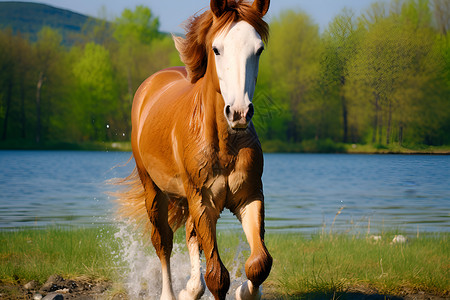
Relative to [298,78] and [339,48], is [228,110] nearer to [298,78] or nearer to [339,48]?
[339,48]

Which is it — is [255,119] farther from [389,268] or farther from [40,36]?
[40,36]

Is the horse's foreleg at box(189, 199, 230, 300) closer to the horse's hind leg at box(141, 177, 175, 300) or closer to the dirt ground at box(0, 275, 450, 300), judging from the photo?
the dirt ground at box(0, 275, 450, 300)

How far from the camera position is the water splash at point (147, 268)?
18.1ft

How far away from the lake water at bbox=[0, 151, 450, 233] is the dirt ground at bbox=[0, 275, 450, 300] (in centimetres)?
108

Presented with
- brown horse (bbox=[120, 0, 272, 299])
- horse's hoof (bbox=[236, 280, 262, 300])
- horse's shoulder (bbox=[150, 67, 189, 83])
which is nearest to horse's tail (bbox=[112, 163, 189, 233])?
horse's shoulder (bbox=[150, 67, 189, 83])

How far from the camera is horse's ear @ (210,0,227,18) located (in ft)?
11.9

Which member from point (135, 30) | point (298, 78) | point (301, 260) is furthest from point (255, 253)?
point (135, 30)

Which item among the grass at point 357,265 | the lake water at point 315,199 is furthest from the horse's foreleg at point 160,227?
the grass at point 357,265

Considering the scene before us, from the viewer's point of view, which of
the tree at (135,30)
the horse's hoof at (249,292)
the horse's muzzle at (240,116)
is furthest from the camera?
the tree at (135,30)

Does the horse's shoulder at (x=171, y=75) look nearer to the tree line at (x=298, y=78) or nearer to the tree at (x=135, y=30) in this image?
the tree line at (x=298, y=78)

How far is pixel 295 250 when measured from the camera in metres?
7.08

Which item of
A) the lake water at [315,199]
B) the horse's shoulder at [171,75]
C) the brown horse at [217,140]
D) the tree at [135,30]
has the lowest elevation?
the lake water at [315,199]

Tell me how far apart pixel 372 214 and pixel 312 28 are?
4.38m

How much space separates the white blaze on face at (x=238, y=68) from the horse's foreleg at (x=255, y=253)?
888 mm
